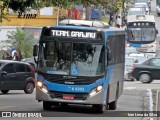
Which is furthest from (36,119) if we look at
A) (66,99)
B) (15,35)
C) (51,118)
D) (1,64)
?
(15,35)

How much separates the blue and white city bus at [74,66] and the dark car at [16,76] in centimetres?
953

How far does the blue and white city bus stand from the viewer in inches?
835

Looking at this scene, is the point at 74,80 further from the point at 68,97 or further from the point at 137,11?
the point at 137,11

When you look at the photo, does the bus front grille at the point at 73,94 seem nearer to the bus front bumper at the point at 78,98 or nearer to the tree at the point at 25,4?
the bus front bumper at the point at 78,98

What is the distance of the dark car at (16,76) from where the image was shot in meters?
31.5

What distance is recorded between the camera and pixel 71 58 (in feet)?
70.8

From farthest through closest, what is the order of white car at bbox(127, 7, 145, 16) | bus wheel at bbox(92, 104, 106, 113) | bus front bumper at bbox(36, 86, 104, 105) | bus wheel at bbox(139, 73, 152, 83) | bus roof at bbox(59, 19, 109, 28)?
white car at bbox(127, 7, 145, 16) → bus wheel at bbox(139, 73, 152, 83) → bus roof at bbox(59, 19, 109, 28) → bus wheel at bbox(92, 104, 106, 113) → bus front bumper at bbox(36, 86, 104, 105)

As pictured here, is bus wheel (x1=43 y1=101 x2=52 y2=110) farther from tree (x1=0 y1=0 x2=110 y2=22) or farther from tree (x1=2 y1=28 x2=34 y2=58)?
tree (x1=2 y1=28 x2=34 y2=58)

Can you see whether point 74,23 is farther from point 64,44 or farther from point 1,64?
point 1,64

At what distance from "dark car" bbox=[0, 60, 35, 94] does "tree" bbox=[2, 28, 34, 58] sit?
69.0 ft

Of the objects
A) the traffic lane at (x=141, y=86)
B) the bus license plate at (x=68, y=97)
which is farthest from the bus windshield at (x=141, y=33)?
the bus license plate at (x=68, y=97)

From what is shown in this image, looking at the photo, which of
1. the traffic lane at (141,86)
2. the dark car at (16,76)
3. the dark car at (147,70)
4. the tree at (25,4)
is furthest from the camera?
the dark car at (147,70)

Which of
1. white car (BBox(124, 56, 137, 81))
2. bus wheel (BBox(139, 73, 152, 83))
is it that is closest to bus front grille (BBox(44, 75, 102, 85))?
bus wheel (BBox(139, 73, 152, 83))

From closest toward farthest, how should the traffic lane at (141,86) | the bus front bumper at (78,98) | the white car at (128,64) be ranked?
the bus front bumper at (78,98) < the traffic lane at (141,86) < the white car at (128,64)
